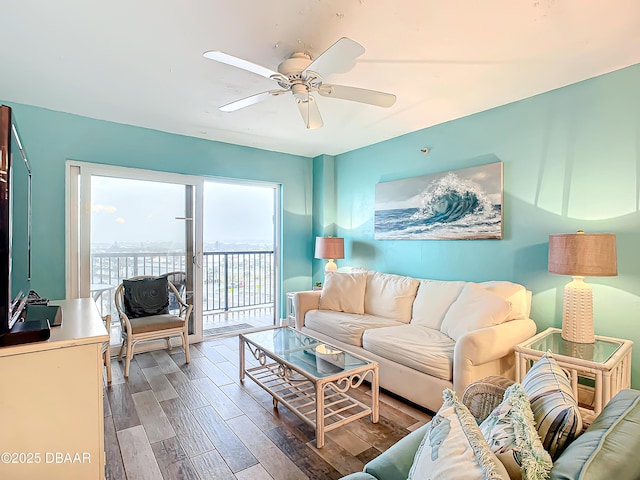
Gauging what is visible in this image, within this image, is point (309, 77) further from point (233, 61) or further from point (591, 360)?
point (591, 360)

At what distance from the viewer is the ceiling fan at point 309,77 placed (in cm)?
173

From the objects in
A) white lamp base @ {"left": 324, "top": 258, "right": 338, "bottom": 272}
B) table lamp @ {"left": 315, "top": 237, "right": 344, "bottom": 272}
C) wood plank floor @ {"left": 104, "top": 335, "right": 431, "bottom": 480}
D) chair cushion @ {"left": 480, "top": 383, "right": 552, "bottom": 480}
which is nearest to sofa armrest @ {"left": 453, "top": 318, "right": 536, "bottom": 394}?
wood plank floor @ {"left": 104, "top": 335, "right": 431, "bottom": 480}

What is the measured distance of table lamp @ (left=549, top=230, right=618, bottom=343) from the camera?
6.93 ft

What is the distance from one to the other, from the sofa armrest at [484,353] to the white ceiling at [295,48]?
1820 millimetres

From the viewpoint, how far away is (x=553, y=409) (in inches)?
35.6

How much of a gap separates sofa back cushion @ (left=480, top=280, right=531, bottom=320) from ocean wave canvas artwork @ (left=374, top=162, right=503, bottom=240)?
20.3 inches

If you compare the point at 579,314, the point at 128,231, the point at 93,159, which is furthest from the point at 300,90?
the point at 128,231

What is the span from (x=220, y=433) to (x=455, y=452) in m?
1.84

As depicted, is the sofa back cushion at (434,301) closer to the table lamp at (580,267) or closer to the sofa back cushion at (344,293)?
the sofa back cushion at (344,293)

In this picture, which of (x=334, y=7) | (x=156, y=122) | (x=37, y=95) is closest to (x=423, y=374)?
(x=334, y=7)

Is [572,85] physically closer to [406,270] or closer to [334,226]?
[406,270]

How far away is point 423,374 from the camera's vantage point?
2.44 meters

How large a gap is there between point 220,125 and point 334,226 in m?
2.09

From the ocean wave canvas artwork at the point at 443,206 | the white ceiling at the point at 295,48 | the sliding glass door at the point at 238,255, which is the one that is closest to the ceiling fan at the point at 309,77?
the white ceiling at the point at 295,48
